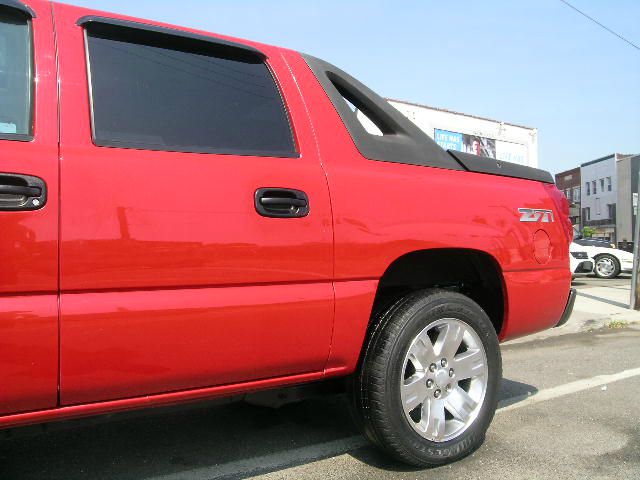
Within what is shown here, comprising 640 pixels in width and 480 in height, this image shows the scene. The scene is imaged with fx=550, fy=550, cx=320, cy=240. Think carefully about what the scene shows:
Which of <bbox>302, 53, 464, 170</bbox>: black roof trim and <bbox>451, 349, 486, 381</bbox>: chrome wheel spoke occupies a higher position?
<bbox>302, 53, 464, 170</bbox>: black roof trim

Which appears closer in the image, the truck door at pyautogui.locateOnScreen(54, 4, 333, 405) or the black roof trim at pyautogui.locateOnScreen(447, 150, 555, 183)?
the truck door at pyautogui.locateOnScreen(54, 4, 333, 405)

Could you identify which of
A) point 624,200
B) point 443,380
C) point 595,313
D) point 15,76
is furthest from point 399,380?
point 624,200

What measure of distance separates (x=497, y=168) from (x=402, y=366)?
1.25m

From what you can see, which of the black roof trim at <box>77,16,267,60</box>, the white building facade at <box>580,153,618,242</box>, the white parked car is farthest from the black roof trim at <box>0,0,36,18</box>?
the white building facade at <box>580,153,618,242</box>

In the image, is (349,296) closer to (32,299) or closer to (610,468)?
(32,299)

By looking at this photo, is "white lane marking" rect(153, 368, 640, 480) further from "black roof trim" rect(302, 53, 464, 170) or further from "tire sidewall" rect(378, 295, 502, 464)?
"black roof trim" rect(302, 53, 464, 170)

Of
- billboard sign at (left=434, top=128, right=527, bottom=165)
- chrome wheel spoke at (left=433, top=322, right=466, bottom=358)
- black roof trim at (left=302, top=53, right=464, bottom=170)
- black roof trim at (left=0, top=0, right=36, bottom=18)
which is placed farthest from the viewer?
billboard sign at (left=434, top=128, right=527, bottom=165)

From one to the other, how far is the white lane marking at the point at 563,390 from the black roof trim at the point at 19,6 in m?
3.35

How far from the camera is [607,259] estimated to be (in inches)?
607

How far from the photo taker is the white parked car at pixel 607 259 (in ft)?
50.1

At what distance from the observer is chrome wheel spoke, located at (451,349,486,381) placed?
274 cm

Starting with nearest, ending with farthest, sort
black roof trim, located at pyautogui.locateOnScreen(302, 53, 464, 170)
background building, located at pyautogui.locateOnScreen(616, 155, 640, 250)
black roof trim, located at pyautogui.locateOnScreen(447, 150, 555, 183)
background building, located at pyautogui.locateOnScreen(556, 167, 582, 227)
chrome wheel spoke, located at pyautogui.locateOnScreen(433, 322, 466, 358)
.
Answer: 1. black roof trim, located at pyautogui.locateOnScreen(302, 53, 464, 170)
2. chrome wheel spoke, located at pyautogui.locateOnScreen(433, 322, 466, 358)
3. black roof trim, located at pyautogui.locateOnScreen(447, 150, 555, 183)
4. background building, located at pyautogui.locateOnScreen(616, 155, 640, 250)
5. background building, located at pyautogui.locateOnScreen(556, 167, 582, 227)

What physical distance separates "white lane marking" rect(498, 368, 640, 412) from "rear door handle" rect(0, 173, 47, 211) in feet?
9.95

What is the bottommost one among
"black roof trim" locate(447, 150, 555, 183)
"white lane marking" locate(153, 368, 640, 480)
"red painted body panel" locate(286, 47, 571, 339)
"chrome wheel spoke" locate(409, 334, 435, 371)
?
"white lane marking" locate(153, 368, 640, 480)
